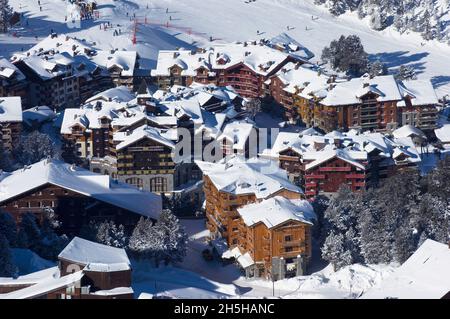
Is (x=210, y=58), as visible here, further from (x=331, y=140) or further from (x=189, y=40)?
(x=331, y=140)

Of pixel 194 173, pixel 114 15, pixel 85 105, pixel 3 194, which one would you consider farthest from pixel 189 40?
pixel 3 194

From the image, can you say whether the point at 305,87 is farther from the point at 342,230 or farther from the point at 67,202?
the point at 67,202

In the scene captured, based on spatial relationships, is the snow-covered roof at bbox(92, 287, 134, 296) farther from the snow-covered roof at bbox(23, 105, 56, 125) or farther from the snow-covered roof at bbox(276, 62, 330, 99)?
the snow-covered roof at bbox(276, 62, 330, 99)

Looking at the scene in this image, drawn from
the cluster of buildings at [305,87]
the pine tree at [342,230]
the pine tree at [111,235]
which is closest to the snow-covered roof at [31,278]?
the pine tree at [111,235]

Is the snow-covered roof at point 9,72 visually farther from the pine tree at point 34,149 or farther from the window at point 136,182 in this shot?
the window at point 136,182

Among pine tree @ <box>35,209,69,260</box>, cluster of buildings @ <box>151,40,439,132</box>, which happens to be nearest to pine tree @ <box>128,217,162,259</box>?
pine tree @ <box>35,209,69,260</box>
